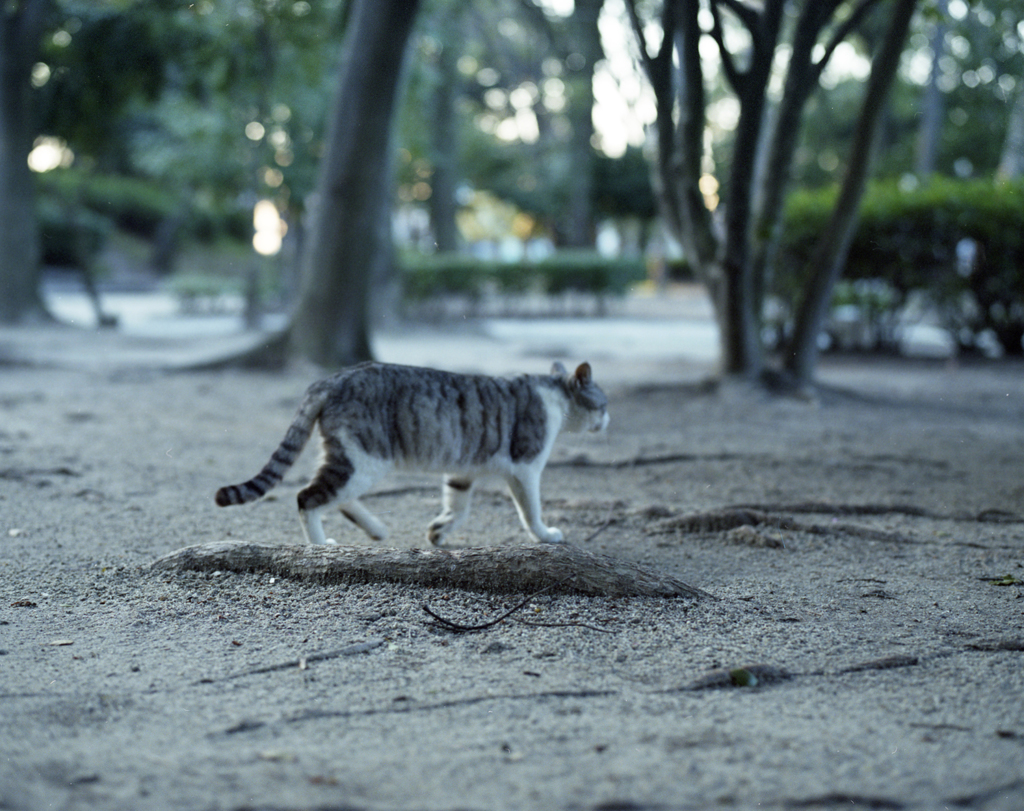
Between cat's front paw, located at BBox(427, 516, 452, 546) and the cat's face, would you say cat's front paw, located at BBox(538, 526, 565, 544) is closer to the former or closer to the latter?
cat's front paw, located at BBox(427, 516, 452, 546)

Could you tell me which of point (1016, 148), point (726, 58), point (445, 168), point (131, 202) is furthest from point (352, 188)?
point (131, 202)

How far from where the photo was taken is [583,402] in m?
4.77

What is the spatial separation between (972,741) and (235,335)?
15.9 metres

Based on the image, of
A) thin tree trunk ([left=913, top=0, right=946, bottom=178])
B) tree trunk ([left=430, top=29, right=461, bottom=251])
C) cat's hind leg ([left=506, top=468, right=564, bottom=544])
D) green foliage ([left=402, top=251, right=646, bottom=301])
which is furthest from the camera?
tree trunk ([left=430, top=29, right=461, bottom=251])

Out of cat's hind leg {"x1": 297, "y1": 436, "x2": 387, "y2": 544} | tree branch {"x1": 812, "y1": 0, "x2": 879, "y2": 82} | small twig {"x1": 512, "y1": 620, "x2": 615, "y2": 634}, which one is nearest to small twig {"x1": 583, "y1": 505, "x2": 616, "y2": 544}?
cat's hind leg {"x1": 297, "y1": 436, "x2": 387, "y2": 544}

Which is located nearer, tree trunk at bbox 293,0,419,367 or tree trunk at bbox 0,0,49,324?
tree trunk at bbox 293,0,419,367

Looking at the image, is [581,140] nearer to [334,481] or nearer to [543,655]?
[334,481]

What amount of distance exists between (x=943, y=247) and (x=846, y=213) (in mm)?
3891

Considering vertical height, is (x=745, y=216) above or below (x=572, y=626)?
above

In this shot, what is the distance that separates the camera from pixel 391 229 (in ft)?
64.3

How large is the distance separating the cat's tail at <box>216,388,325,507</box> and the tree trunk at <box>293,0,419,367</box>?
6.68 m

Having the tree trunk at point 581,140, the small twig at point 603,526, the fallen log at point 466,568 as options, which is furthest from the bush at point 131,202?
the fallen log at point 466,568

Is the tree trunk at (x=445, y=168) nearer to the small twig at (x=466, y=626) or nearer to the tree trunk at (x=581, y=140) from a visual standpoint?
the tree trunk at (x=581, y=140)

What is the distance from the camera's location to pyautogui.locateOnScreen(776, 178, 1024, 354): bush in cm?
1270
